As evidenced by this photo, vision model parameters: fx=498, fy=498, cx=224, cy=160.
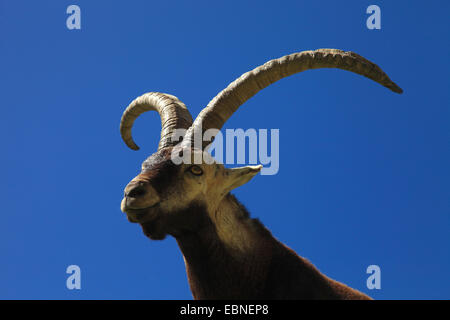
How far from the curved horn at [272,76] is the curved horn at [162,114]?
55 cm

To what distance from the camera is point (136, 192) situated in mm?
6340

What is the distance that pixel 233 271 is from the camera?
7.15 m

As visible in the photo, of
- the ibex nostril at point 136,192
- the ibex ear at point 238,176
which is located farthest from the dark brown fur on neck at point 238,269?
the ibex ear at point 238,176

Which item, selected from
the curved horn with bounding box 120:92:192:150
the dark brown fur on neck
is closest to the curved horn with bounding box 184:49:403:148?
the curved horn with bounding box 120:92:192:150

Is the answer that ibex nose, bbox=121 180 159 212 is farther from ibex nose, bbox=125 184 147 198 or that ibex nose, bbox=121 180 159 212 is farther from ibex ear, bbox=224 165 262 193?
ibex ear, bbox=224 165 262 193

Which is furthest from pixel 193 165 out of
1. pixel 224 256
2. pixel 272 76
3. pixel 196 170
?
pixel 272 76

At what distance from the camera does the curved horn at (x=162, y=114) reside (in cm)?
870

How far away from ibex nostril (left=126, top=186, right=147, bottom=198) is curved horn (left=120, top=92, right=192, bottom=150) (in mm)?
1914

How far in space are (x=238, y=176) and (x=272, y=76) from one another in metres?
1.94

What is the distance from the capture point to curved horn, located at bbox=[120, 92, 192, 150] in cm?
870

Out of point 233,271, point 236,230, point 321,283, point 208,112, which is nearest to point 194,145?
point 208,112

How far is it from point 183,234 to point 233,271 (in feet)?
2.98

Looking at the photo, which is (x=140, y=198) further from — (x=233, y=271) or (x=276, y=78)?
(x=276, y=78)
